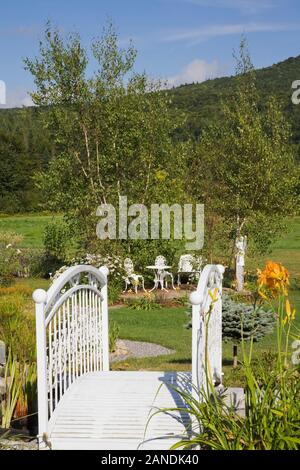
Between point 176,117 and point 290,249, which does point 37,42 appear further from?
point 290,249

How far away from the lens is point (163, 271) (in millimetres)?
16703

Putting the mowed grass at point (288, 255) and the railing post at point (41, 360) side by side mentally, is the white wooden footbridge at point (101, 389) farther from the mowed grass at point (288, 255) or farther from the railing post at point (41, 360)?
the mowed grass at point (288, 255)

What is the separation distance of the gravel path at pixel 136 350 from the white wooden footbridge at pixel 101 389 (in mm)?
3647

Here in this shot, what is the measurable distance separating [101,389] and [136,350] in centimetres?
500

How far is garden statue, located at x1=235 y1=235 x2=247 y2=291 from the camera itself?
17.0m

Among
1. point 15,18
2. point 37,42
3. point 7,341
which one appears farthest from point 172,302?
point 15,18

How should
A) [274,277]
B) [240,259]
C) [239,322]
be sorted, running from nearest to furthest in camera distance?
[274,277]
[239,322]
[240,259]

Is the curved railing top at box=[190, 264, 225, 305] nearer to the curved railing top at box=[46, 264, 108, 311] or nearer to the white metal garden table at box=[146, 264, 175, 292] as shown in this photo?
the curved railing top at box=[46, 264, 108, 311]

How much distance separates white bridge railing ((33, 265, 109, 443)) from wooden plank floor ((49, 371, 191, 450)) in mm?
111

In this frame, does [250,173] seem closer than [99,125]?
No

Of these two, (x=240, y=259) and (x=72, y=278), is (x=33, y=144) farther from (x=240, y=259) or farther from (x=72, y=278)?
(x=72, y=278)

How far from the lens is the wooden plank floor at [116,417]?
4324 millimetres

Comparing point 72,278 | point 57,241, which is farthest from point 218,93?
point 72,278
